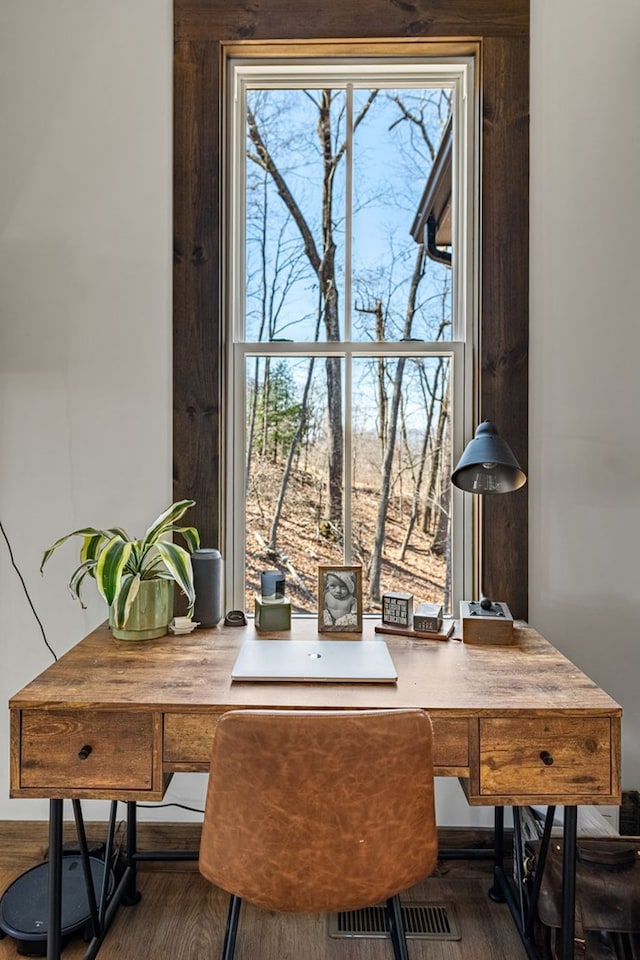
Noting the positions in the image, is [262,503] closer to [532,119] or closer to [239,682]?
[239,682]

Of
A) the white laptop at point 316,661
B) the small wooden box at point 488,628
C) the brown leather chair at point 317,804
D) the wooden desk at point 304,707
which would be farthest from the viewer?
the small wooden box at point 488,628

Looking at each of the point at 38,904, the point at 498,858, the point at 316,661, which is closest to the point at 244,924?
the point at 38,904

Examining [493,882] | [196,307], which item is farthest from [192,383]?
[493,882]

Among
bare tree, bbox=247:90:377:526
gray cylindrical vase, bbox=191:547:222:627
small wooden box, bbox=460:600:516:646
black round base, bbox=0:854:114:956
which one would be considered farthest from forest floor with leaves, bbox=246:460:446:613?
black round base, bbox=0:854:114:956

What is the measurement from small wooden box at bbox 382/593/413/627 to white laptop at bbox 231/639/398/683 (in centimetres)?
13

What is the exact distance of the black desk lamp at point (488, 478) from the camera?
1.59 meters

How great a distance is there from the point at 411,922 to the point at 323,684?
0.91 m

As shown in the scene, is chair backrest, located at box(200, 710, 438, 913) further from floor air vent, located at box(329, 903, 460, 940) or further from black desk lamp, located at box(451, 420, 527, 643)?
floor air vent, located at box(329, 903, 460, 940)

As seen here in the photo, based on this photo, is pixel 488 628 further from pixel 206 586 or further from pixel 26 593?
pixel 26 593

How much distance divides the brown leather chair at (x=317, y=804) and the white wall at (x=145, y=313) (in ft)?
3.26

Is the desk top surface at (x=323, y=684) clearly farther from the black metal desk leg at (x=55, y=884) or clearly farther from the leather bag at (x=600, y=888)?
the leather bag at (x=600, y=888)

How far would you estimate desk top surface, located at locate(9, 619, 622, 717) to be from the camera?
49.4 inches

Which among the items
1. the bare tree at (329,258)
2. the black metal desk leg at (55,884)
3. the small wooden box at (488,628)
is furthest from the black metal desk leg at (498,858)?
the black metal desk leg at (55,884)

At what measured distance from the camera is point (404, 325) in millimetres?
2037
